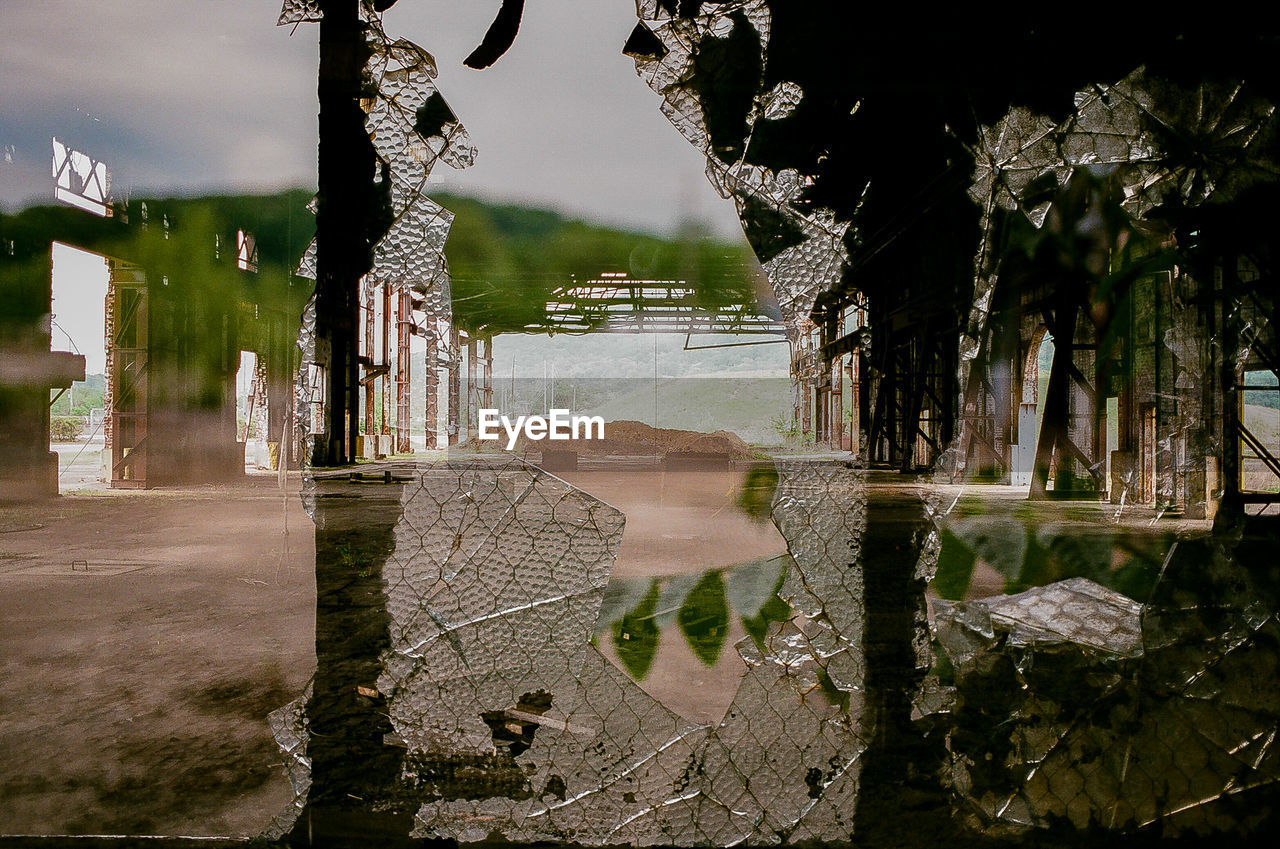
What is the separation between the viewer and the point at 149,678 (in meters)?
3.16

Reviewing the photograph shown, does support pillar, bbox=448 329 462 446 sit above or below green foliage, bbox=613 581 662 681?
above

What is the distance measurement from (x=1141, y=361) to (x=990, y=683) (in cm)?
1116

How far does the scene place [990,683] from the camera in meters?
1.81

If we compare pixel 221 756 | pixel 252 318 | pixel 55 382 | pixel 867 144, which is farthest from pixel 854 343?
pixel 252 318

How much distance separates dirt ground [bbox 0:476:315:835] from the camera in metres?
2.02

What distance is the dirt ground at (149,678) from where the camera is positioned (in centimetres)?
202

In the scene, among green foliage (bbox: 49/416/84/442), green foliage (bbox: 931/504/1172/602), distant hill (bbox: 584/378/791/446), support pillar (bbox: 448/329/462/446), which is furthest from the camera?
distant hill (bbox: 584/378/791/446)

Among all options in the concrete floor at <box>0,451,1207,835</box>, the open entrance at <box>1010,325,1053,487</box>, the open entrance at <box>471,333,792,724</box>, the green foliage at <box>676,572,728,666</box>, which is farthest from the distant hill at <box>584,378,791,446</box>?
the green foliage at <box>676,572,728,666</box>

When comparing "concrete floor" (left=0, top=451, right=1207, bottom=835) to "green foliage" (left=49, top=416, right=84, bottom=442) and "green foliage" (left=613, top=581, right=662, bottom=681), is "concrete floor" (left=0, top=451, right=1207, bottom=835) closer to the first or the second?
"green foliage" (left=613, top=581, right=662, bottom=681)

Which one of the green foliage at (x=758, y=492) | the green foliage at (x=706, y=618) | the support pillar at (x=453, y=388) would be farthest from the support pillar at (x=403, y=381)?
the green foliage at (x=706, y=618)

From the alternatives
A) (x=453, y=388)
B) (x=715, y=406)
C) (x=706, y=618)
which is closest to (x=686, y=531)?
(x=706, y=618)

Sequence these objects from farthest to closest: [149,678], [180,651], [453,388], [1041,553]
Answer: [453,388] → [1041,553] → [180,651] → [149,678]

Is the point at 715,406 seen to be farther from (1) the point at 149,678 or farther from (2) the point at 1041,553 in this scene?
(1) the point at 149,678

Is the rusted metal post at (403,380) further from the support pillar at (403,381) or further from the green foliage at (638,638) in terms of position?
the green foliage at (638,638)
